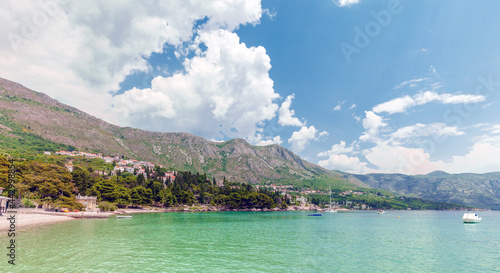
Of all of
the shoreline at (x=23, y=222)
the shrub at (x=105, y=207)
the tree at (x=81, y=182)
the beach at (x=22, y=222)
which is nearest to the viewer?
the beach at (x=22, y=222)

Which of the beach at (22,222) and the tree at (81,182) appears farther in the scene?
the tree at (81,182)

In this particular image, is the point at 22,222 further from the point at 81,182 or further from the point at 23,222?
the point at 81,182

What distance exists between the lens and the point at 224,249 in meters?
40.3

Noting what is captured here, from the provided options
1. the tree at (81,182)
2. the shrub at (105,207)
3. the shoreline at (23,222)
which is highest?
the tree at (81,182)

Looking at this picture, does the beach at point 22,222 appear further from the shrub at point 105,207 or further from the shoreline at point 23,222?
the shrub at point 105,207

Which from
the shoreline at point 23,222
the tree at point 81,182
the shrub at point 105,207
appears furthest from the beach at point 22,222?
the tree at point 81,182

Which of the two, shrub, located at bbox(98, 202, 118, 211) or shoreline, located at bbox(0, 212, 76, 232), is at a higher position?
shoreline, located at bbox(0, 212, 76, 232)

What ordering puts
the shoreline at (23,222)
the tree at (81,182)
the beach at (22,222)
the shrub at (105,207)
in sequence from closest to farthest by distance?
the beach at (22,222), the shoreline at (23,222), the shrub at (105,207), the tree at (81,182)

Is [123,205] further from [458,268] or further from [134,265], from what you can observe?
[458,268]

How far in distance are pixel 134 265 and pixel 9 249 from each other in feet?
61.9

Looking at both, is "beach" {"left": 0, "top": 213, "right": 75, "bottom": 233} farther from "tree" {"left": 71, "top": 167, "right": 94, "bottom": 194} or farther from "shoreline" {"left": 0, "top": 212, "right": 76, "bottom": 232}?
"tree" {"left": 71, "top": 167, "right": 94, "bottom": 194}

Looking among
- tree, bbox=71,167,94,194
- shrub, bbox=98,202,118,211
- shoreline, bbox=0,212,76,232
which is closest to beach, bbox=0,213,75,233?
shoreline, bbox=0,212,76,232

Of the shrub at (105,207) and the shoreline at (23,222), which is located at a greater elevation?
the shoreline at (23,222)

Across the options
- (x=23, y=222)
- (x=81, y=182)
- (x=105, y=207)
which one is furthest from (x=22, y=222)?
(x=81, y=182)
